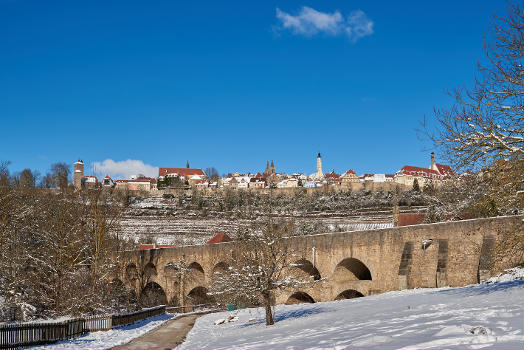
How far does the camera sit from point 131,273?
47312 millimetres

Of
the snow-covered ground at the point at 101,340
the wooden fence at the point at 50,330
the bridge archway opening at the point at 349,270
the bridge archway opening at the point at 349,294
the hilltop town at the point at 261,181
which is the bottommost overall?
the bridge archway opening at the point at 349,294

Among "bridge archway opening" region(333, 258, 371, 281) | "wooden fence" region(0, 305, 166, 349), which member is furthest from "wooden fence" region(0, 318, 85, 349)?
"bridge archway opening" region(333, 258, 371, 281)

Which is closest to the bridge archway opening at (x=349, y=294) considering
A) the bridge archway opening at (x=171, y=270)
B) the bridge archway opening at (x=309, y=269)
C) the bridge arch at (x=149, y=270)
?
the bridge archway opening at (x=309, y=269)

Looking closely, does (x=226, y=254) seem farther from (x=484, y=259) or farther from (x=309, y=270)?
(x=484, y=259)

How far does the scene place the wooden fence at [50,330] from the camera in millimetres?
15938

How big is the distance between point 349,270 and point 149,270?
22011mm

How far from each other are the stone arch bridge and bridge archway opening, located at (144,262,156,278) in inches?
115

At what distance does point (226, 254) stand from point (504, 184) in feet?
93.5

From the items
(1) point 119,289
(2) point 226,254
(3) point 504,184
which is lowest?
(1) point 119,289

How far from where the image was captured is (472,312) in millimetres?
10781

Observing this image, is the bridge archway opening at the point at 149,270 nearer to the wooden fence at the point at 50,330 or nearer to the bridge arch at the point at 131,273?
the bridge arch at the point at 131,273

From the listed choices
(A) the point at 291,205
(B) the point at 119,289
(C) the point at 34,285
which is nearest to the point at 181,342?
(C) the point at 34,285

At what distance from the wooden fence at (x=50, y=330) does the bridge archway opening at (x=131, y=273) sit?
2400cm

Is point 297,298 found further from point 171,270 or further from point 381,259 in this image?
point 171,270
